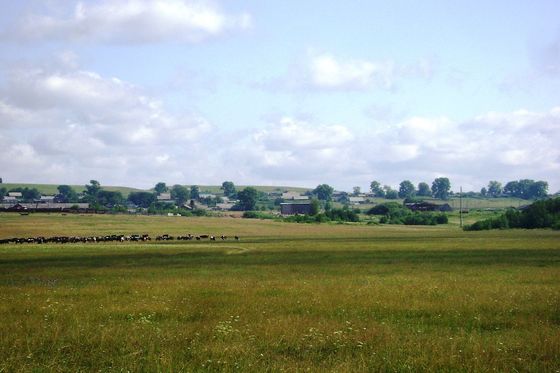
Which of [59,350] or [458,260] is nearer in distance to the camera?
[59,350]

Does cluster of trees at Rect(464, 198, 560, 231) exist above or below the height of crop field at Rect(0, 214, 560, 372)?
above

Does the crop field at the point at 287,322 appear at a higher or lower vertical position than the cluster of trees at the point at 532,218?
lower

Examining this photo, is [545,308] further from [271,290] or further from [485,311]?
[271,290]

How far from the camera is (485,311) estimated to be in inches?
885

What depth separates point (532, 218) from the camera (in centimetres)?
15088

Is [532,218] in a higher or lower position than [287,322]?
higher

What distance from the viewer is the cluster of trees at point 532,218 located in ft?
478

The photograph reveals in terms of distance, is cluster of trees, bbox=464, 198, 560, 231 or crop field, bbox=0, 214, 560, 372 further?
cluster of trees, bbox=464, 198, 560, 231

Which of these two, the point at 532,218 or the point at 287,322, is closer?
the point at 287,322

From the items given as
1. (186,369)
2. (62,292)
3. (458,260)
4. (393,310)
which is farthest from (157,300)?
(458,260)

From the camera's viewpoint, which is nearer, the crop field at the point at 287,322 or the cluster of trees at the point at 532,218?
the crop field at the point at 287,322

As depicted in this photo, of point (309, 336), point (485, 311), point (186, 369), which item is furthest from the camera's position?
point (485, 311)

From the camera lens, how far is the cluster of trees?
5733 inches

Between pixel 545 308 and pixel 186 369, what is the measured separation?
46.6 feet
